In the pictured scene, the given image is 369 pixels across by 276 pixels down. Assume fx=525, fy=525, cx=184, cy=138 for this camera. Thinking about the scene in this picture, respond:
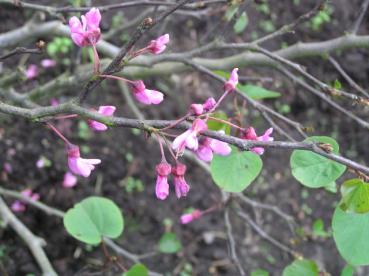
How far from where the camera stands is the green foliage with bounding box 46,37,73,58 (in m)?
2.83

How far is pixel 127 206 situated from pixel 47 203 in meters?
0.40

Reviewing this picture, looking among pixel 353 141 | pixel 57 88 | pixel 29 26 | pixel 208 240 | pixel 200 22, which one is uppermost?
pixel 29 26

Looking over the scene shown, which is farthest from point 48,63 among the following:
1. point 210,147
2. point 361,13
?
point 210,147

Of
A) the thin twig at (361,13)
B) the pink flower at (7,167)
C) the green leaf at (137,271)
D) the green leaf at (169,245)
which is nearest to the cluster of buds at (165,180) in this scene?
the green leaf at (137,271)

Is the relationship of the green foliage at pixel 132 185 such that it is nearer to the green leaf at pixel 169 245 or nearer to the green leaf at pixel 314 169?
the green leaf at pixel 169 245

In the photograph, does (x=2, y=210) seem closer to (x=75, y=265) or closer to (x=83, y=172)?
(x=75, y=265)

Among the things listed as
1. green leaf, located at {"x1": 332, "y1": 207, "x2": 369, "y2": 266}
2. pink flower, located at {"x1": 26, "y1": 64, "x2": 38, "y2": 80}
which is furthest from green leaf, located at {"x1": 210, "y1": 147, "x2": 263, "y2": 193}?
pink flower, located at {"x1": 26, "y1": 64, "x2": 38, "y2": 80}

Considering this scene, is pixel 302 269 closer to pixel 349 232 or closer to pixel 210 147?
pixel 349 232

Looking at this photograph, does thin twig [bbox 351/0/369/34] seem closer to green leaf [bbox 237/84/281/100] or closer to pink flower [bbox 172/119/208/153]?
green leaf [bbox 237/84/281/100]

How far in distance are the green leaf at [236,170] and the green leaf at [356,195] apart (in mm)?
252

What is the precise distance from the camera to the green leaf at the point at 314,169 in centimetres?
117

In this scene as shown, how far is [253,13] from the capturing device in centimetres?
337

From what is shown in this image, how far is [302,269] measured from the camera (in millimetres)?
1469

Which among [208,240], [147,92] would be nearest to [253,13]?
[208,240]
